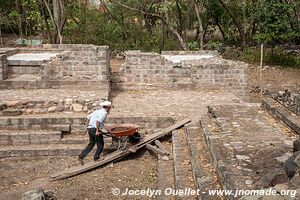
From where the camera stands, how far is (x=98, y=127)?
8273 millimetres

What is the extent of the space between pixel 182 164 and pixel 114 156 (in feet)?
6.40

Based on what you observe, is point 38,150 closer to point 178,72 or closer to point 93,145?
point 93,145

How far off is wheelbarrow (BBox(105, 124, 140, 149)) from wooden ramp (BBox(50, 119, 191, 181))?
0.19 metres

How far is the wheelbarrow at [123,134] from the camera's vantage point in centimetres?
863

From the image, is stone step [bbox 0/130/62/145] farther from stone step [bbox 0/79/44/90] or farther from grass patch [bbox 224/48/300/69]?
grass patch [bbox 224/48/300/69]

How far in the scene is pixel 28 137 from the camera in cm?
970

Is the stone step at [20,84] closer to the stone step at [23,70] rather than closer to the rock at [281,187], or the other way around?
the stone step at [23,70]

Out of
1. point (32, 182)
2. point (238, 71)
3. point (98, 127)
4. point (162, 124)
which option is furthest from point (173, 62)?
point (32, 182)

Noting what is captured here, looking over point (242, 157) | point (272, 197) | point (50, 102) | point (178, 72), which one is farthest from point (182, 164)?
point (178, 72)

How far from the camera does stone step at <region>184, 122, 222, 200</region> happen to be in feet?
18.8

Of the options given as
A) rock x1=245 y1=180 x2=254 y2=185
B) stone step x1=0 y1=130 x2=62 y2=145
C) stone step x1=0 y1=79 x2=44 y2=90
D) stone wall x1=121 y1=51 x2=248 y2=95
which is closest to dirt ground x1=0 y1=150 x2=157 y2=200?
stone step x1=0 y1=130 x2=62 y2=145

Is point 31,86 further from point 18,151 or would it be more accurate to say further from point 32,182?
point 32,182

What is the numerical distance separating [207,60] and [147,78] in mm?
2456

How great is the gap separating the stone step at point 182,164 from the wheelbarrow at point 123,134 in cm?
94
